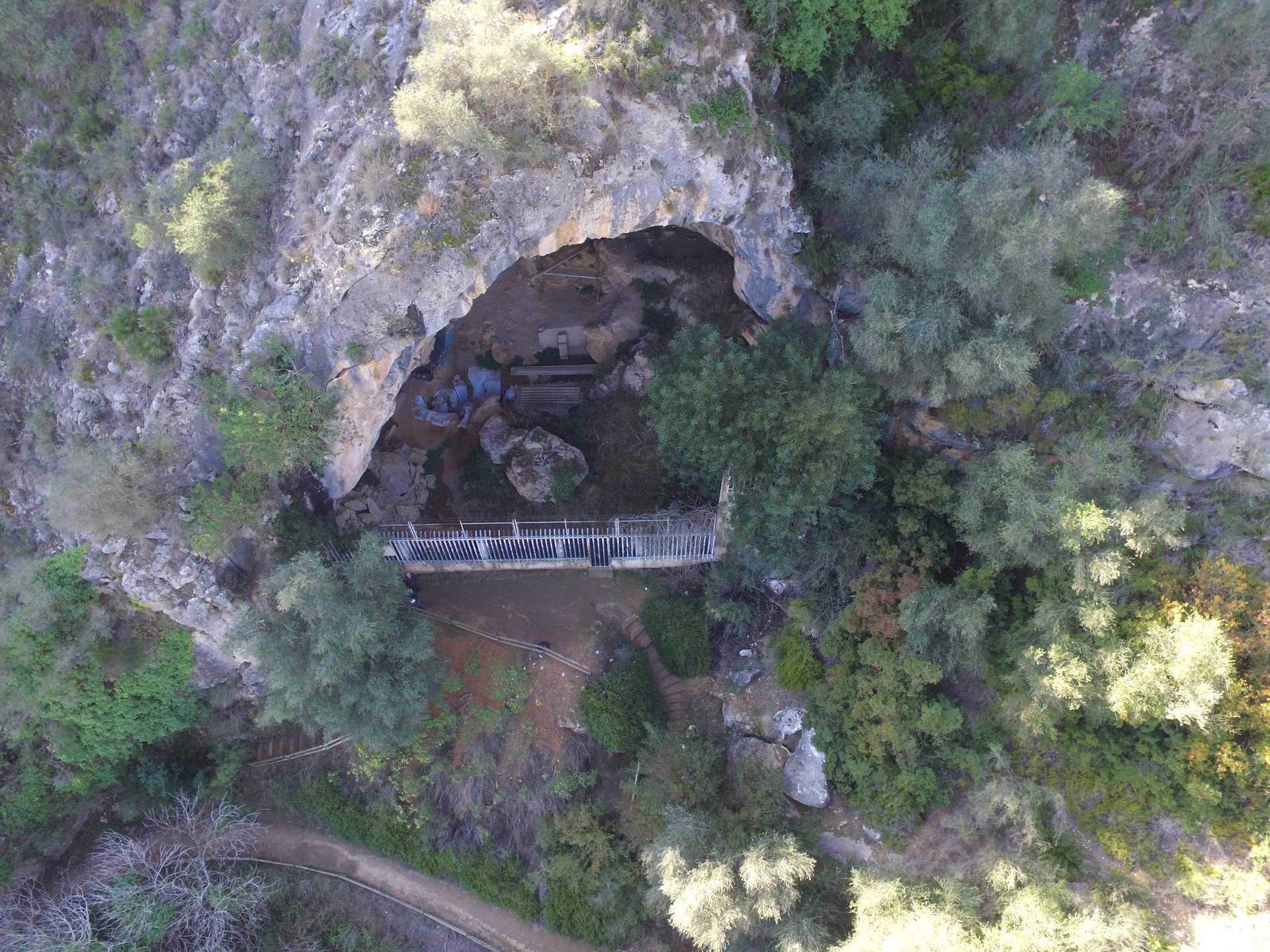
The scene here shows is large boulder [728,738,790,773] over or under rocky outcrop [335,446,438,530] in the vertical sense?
under

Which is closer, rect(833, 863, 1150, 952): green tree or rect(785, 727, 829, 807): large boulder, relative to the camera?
rect(833, 863, 1150, 952): green tree

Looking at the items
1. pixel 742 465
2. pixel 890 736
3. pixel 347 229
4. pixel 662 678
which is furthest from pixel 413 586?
pixel 890 736

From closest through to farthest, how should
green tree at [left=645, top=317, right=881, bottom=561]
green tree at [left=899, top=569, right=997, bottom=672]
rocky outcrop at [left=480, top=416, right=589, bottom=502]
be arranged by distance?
green tree at [left=899, top=569, right=997, bottom=672] < green tree at [left=645, top=317, right=881, bottom=561] < rocky outcrop at [left=480, top=416, right=589, bottom=502]

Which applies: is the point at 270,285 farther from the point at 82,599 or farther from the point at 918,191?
the point at 918,191

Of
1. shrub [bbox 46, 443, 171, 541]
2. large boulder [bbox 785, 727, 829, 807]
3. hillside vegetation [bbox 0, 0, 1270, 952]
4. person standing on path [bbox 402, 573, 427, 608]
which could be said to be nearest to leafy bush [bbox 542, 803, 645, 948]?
hillside vegetation [bbox 0, 0, 1270, 952]

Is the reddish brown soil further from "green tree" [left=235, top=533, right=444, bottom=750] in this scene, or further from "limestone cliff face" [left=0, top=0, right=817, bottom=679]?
"limestone cliff face" [left=0, top=0, right=817, bottom=679]
